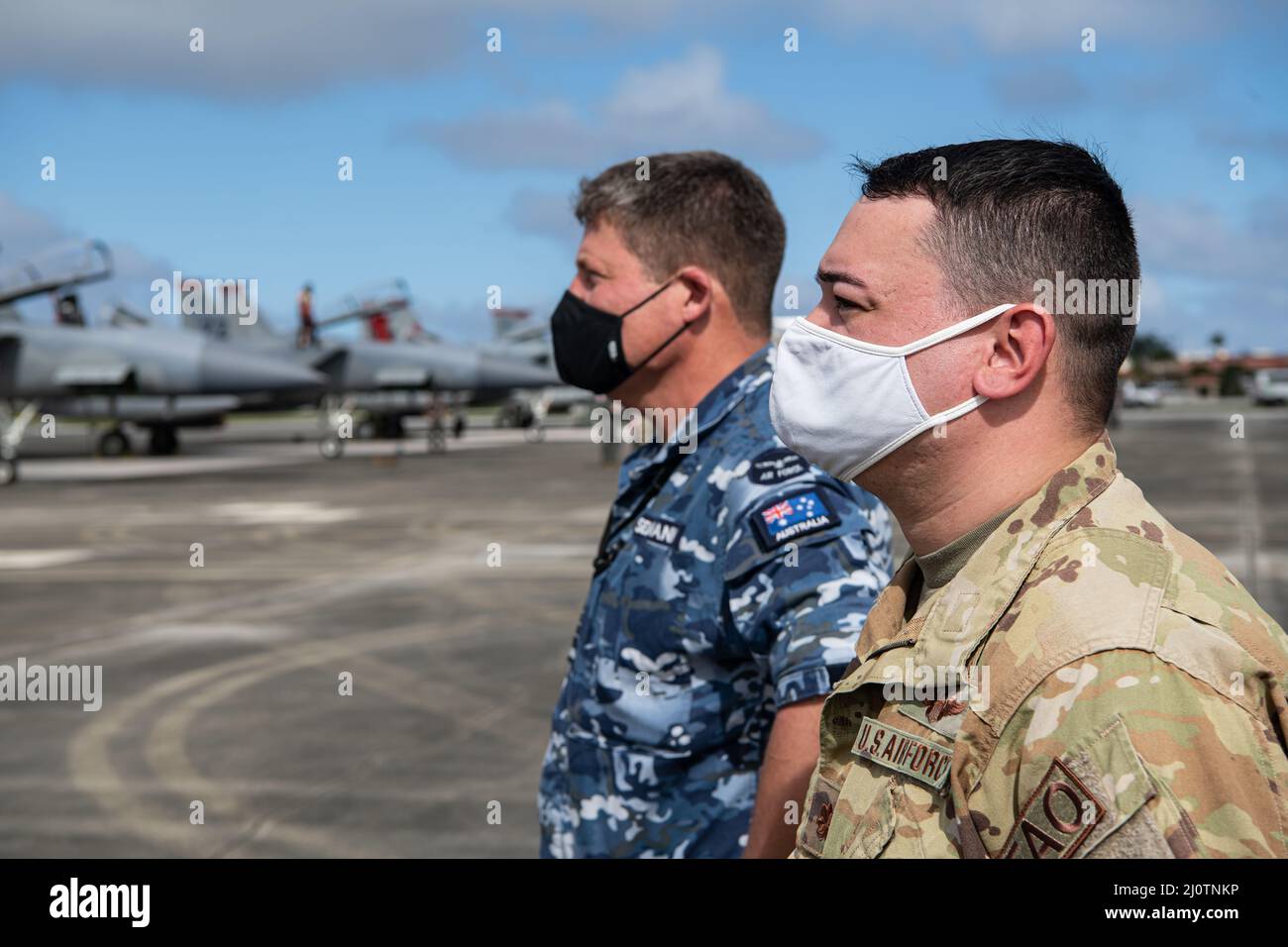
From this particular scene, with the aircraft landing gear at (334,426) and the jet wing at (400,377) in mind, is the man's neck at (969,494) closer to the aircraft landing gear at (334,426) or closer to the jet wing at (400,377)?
the aircraft landing gear at (334,426)

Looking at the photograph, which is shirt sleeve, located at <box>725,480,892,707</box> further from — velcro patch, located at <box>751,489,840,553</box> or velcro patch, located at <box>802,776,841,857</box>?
velcro patch, located at <box>802,776,841,857</box>

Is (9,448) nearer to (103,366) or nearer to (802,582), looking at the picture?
(103,366)

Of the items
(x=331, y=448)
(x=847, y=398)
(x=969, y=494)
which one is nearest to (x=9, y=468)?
(x=331, y=448)

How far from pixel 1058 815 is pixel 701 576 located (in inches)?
47.7

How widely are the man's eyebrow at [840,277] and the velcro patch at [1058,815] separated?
0.72 meters

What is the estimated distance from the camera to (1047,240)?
1.58m

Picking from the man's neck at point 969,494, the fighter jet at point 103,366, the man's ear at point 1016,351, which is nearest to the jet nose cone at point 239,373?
the fighter jet at point 103,366

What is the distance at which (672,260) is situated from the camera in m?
2.85

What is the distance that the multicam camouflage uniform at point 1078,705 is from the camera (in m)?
1.25

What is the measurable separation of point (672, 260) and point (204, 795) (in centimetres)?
419

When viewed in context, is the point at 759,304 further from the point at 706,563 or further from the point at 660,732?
the point at 660,732

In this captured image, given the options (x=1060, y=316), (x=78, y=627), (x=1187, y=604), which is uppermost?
(x=1060, y=316)

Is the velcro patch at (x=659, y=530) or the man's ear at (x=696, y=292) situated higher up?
the man's ear at (x=696, y=292)
